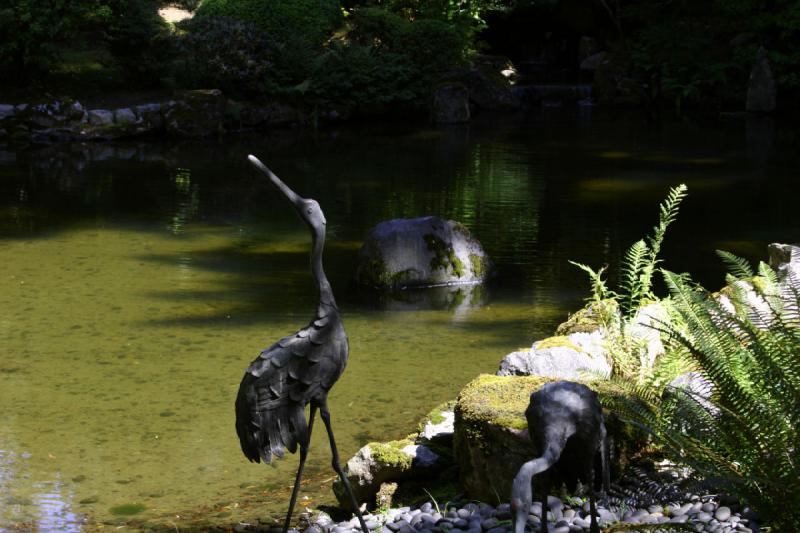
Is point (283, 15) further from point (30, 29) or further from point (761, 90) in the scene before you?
point (761, 90)

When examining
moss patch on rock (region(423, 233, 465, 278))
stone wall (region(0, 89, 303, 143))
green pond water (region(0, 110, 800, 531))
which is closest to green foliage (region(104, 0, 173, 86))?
stone wall (region(0, 89, 303, 143))

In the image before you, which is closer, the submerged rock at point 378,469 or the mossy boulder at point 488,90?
the submerged rock at point 378,469

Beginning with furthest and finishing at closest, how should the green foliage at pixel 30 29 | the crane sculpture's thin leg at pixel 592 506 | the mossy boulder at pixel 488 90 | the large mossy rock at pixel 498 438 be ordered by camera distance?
the mossy boulder at pixel 488 90, the green foliage at pixel 30 29, the large mossy rock at pixel 498 438, the crane sculpture's thin leg at pixel 592 506

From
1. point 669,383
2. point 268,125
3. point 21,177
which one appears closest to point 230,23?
point 268,125

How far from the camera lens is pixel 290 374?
12.2 ft

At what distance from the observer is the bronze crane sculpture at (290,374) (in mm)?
3707

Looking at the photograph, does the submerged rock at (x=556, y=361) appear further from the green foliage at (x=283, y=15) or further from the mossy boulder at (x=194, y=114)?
the green foliage at (x=283, y=15)

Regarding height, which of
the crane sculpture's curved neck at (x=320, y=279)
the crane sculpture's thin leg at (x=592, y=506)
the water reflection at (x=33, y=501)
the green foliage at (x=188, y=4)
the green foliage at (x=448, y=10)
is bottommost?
the water reflection at (x=33, y=501)

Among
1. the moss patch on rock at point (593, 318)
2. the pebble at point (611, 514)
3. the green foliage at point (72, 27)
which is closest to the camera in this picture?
the pebble at point (611, 514)

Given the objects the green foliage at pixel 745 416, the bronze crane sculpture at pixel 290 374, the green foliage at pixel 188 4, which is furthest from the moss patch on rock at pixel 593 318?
the green foliage at pixel 188 4

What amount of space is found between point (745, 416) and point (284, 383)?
1.68 meters

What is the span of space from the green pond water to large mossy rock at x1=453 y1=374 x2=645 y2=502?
1.04 m

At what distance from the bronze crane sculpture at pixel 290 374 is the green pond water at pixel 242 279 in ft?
3.96

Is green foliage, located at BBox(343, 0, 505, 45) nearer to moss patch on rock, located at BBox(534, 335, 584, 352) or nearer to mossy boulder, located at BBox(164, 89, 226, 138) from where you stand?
mossy boulder, located at BBox(164, 89, 226, 138)
